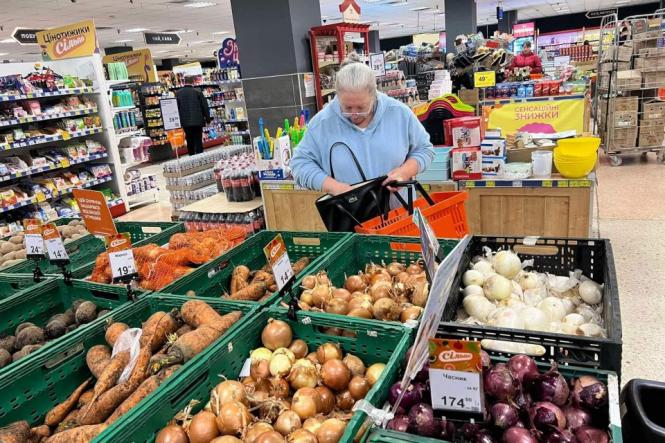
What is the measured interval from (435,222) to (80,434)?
1674mm

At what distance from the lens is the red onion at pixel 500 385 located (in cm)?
109

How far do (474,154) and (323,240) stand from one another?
1833 millimetres

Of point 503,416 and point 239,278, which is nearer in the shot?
point 503,416

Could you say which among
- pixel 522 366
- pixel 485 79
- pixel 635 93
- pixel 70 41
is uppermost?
pixel 70 41

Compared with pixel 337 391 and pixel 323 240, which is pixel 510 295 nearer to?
pixel 337 391

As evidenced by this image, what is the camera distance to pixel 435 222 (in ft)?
7.66

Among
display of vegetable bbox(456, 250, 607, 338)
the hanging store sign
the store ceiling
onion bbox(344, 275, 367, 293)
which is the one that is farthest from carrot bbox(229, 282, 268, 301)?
the store ceiling

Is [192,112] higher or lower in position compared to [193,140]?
higher

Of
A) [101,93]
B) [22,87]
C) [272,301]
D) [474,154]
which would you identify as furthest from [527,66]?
[272,301]

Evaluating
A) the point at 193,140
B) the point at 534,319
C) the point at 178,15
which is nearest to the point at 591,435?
the point at 534,319

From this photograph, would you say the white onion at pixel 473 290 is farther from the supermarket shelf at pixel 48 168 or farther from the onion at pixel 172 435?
the supermarket shelf at pixel 48 168

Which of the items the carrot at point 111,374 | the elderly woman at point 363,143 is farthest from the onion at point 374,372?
the elderly woman at point 363,143

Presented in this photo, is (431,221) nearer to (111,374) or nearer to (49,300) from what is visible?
(111,374)

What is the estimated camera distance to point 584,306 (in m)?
1.67
